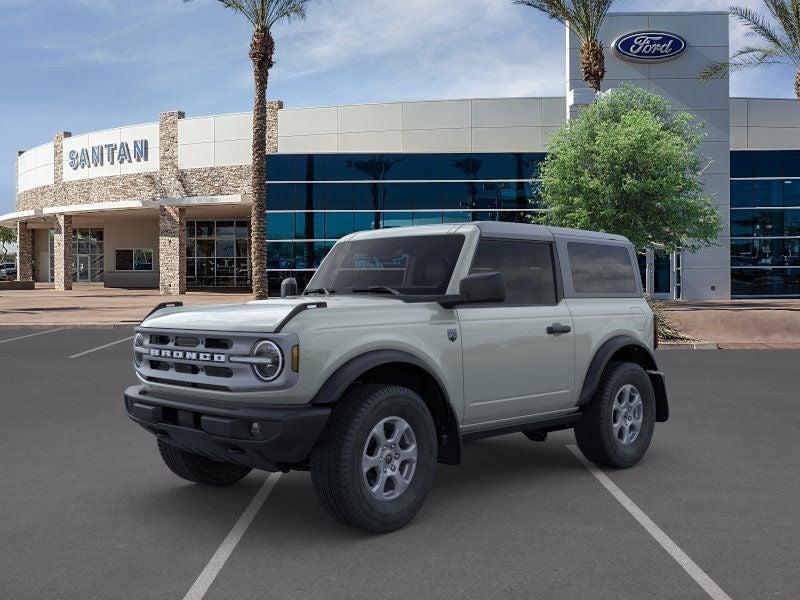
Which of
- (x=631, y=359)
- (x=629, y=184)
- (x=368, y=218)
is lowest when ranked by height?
(x=631, y=359)

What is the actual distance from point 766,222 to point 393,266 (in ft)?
112

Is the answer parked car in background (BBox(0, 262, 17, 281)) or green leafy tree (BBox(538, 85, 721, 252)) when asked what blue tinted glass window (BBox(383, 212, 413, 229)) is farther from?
parked car in background (BBox(0, 262, 17, 281))

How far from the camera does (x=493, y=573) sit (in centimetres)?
406

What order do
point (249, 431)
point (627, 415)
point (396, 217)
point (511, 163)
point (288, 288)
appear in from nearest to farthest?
1. point (249, 431)
2. point (627, 415)
3. point (288, 288)
4. point (396, 217)
5. point (511, 163)

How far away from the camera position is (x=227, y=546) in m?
4.52

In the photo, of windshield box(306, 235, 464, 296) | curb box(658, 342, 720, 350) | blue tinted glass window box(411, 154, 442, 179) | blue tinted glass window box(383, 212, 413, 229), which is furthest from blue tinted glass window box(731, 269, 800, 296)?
windshield box(306, 235, 464, 296)

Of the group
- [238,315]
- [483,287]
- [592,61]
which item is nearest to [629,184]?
[592,61]

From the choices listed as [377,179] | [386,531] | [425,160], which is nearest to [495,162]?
[425,160]

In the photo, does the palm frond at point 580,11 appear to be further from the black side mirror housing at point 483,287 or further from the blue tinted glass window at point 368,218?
the black side mirror housing at point 483,287

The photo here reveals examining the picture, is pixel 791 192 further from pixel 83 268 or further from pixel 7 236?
pixel 7 236

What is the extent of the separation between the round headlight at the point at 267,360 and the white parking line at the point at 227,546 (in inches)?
40.3

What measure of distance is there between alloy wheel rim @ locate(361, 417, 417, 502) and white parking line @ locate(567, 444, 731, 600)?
1.52m

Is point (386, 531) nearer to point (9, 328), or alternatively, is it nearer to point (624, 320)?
point (624, 320)

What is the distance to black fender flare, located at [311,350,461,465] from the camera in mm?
4426
